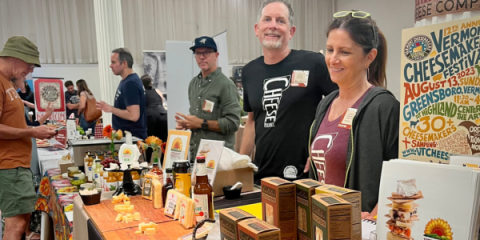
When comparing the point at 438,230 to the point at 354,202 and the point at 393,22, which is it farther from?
the point at 393,22

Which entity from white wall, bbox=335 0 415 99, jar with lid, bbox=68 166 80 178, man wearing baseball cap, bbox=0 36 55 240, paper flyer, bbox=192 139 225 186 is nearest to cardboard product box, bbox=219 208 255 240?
paper flyer, bbox=192 139 225 186

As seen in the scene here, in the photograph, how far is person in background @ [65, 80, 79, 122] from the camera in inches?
249

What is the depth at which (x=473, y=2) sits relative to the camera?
0.79 meters

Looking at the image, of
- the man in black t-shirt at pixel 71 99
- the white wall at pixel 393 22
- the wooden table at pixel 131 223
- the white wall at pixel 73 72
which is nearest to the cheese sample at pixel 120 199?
the wooden table at pixel 131 223

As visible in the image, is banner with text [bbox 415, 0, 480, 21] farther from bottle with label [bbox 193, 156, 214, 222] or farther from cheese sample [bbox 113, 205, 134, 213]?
cheese sample [bbox 113, 205, 134, 213]

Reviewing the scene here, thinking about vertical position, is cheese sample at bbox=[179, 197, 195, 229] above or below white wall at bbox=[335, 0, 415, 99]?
below

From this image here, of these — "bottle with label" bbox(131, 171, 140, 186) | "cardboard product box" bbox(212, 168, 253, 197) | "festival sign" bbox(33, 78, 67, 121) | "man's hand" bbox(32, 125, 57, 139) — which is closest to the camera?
"cardboard product box" bbox(212, 168, 253, 197)

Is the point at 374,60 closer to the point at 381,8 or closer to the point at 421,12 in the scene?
the point at 421,12

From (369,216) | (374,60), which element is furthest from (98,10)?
(369,216)

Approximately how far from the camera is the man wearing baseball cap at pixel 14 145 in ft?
8.08

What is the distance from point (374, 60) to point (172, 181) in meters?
1.02

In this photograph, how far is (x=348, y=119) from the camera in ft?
4.43

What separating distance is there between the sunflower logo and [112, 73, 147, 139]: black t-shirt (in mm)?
2925

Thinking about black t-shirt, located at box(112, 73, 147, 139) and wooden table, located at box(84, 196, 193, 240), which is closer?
wooden table, located at box(84, 196, 193, 240)
